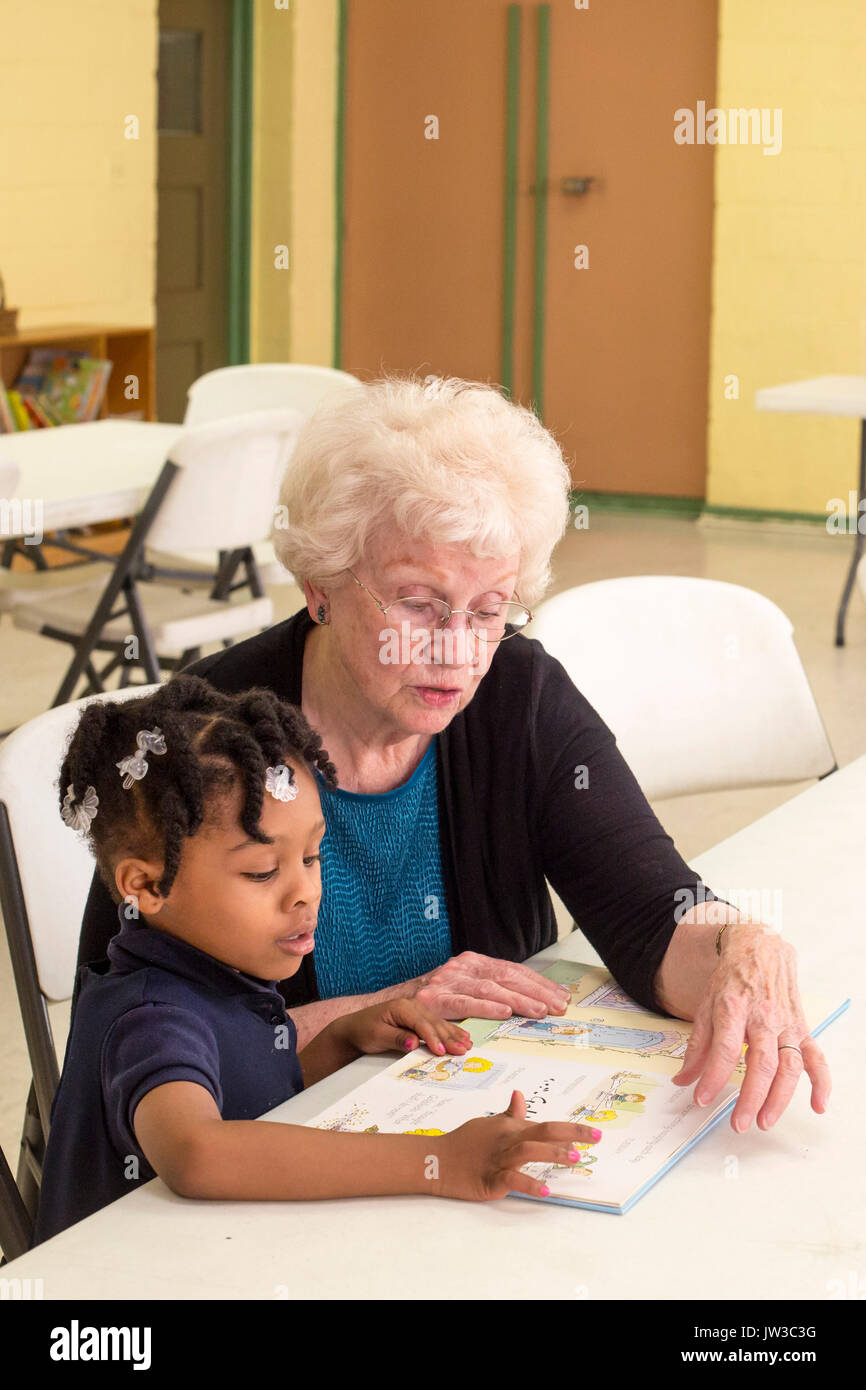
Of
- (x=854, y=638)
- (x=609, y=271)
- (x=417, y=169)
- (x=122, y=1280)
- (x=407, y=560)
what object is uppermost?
(x=417, y=169)

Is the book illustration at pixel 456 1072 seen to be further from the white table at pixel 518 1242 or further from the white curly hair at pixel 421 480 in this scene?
the white curly hair at pixel 421 480

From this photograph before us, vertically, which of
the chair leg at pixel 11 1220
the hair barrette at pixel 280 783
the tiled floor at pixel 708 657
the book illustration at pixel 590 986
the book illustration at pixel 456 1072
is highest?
the hair barrette at pixel 280 783

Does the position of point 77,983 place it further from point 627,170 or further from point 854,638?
point 627,170

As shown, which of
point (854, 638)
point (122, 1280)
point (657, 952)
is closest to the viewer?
point (122, 1280)

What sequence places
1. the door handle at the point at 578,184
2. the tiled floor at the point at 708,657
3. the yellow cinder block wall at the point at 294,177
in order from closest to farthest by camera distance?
the tiled floor at the point at 708,657, the door handle at the point at 578,184, the yellow cinder block wall at the point at 294,177

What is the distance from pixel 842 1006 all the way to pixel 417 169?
7769 mm

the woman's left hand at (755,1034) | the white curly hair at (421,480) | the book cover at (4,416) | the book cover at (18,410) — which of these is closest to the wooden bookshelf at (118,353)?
the book cover at (18,410)

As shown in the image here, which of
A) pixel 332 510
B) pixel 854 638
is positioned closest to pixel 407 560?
pixel 332 510

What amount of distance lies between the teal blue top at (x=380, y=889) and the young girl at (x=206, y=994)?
0.30 m

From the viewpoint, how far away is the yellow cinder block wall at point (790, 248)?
7.46 m

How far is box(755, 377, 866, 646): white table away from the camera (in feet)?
18.7

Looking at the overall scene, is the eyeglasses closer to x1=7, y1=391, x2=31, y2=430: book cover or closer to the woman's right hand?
the woman's right hand

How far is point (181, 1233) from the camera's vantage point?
3.36 feet
